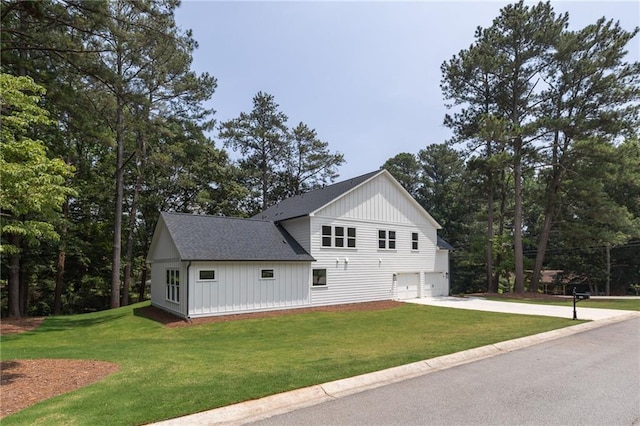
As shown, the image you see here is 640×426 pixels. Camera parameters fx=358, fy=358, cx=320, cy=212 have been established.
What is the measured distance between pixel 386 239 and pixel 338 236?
374cm

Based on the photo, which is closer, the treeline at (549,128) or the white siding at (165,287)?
the white siding at (165,287)

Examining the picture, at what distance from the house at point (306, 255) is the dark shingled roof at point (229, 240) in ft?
0.16

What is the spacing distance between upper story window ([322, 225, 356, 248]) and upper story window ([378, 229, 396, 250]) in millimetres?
2152

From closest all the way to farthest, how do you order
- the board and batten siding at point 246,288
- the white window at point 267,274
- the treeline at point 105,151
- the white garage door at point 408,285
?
the treeline at point 105,151, the board and batten siding at point 246,288, the white window at point 267,274, the white garage door at point 408,285

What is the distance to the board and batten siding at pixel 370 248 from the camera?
2003 cm

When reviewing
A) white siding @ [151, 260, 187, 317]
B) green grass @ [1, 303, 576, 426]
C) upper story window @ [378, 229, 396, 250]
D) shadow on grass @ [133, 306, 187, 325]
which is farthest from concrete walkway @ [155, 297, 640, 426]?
upper story window @ [378, 229, 396, 250]

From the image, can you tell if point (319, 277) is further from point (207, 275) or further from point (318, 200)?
point (207, 275)

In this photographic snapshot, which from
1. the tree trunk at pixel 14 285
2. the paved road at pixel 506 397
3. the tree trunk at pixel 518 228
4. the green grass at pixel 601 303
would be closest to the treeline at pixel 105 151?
the tree trunk at pixel 14 285

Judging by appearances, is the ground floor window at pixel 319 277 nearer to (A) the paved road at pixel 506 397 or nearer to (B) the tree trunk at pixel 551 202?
(A) the paved road at pixel 506 397

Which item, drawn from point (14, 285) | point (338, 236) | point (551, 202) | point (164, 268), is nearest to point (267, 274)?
point (338, 236)

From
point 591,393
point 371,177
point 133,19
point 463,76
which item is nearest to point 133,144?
point 133,19

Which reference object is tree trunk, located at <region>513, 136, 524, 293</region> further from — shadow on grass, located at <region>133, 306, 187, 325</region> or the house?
shadow on grass, located at <region>133, 306, 187, 325</region>

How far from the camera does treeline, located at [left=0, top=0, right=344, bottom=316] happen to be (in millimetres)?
9617

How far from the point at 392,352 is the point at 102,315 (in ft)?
56.7
